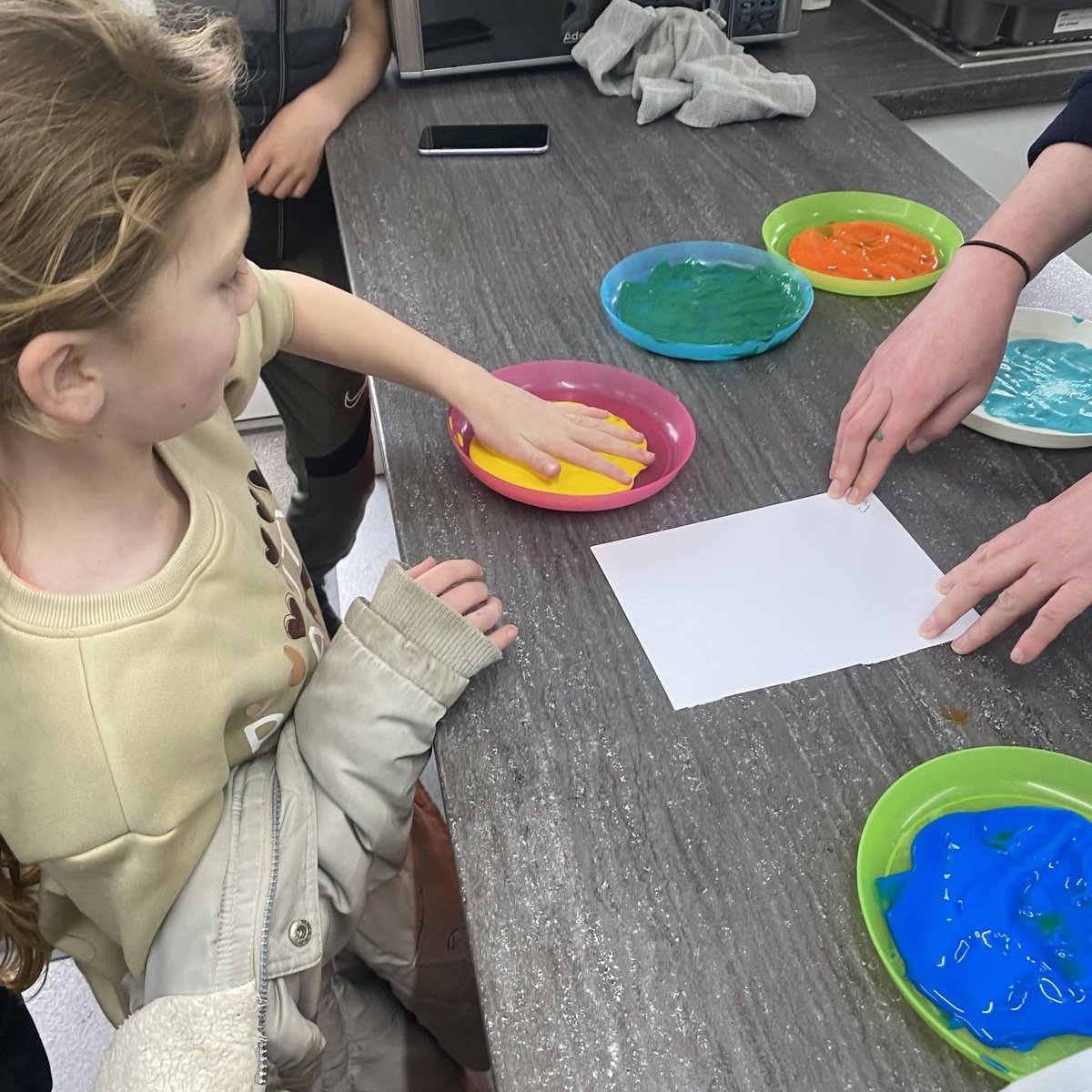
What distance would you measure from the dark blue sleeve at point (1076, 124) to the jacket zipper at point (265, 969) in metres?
0.88

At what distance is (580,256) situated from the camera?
1.02 metres

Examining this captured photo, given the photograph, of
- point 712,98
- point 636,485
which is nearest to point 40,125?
point 636,485

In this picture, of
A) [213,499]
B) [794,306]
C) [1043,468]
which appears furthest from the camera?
[794,306]

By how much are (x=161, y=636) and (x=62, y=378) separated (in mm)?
157

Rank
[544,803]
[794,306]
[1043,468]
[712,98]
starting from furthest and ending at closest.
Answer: [712,98], [794,306], [1043,468], [544,803]

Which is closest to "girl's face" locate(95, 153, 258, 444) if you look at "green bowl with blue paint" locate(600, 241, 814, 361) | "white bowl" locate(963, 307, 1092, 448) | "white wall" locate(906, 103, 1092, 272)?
"green bowl with blue paint" locate(600, 241, 814, 361)

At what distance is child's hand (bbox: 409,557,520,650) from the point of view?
25.5 inches

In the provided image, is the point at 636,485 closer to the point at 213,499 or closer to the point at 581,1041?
the point at 213,499

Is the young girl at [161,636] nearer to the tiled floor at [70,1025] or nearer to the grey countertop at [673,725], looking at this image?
the grey countertop at [673,725]

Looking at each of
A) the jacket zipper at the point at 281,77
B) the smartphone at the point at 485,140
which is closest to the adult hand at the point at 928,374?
the smartphone at the point at 485,140

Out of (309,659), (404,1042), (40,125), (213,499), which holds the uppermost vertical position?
(40,125)

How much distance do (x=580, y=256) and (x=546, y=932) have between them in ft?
2.37

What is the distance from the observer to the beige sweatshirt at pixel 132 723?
0.54 metres

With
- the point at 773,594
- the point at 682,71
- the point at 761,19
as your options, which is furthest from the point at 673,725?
the point at 761,19
